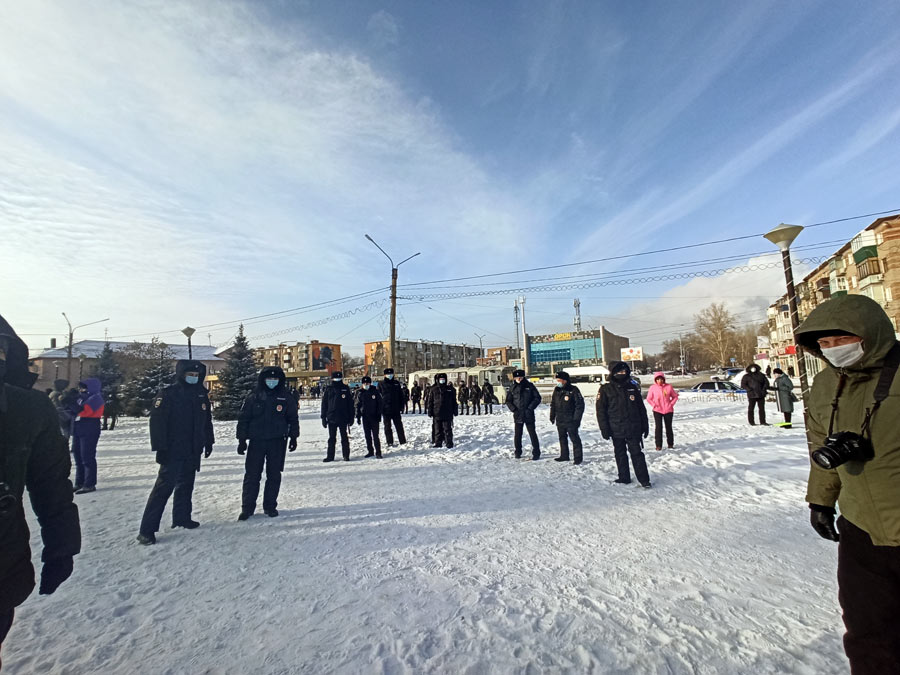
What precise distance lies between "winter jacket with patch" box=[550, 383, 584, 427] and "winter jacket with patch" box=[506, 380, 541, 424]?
1.56 ft

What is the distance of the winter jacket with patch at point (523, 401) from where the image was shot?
29.7 ft

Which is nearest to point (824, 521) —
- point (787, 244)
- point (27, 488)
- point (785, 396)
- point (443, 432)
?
point (27, 488)

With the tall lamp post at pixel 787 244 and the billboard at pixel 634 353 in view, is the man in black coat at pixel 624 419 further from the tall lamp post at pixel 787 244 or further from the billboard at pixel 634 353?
the billboard at pixel 634 353

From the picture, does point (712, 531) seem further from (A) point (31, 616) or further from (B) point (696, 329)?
(B) point (696, 329)

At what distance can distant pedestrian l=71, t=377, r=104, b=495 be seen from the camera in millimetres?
7039

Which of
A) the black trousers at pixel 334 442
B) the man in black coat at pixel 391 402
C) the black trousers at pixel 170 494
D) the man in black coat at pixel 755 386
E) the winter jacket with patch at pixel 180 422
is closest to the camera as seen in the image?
the black trousers at pixel 170 494

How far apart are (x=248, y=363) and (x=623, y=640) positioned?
25.0m

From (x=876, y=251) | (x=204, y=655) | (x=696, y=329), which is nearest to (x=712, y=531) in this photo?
(x=204, y=655)

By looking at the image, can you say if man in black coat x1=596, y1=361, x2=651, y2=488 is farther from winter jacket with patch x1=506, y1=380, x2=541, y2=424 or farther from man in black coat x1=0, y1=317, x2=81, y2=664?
man in black coat x1=0, y1=317, x2=81, y2=664

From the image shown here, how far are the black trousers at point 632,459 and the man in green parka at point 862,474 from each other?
4.17 metres

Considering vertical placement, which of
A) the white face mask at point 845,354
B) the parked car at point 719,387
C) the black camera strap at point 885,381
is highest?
the white face mask at point 845,354

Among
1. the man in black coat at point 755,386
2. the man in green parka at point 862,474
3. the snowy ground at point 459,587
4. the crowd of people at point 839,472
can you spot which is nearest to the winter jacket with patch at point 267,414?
the snowy ground at point 459,587

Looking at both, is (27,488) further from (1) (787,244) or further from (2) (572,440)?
(1) (787,244)

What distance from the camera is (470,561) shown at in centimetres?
384
